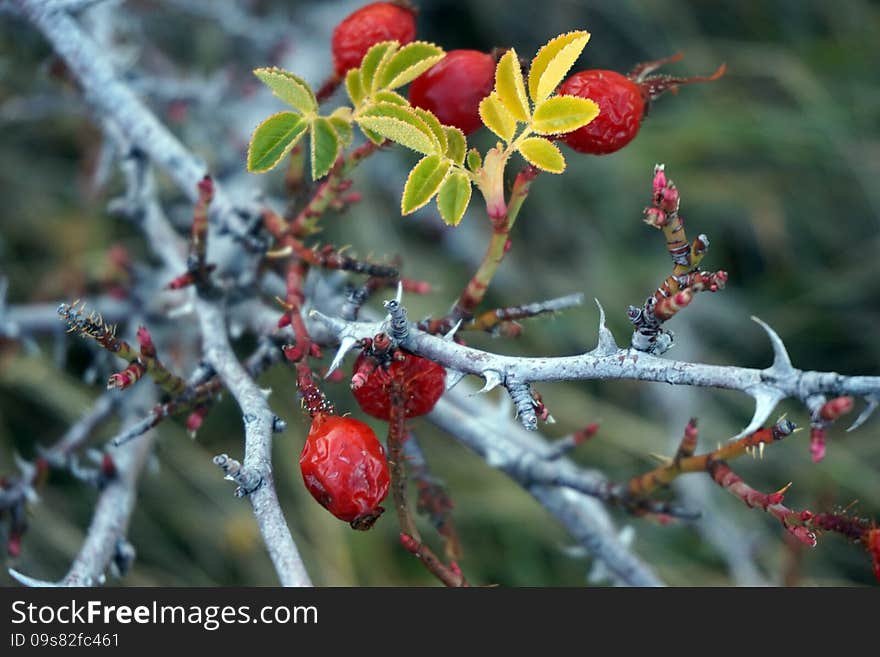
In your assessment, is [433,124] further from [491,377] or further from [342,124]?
[491,377]

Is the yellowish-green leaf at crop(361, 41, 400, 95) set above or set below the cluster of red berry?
above

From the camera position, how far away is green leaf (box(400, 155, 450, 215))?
140 centimetres

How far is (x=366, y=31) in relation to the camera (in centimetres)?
169

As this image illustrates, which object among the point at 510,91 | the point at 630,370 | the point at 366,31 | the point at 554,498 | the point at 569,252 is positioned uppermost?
the point at 366,31

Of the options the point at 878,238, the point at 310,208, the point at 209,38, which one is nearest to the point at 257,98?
the point at 209,38

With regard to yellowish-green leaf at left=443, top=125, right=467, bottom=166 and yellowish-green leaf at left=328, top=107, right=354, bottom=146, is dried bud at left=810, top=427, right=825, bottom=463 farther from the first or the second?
yellowish-green leaf at left=328, top=107, right=354, bottom=146

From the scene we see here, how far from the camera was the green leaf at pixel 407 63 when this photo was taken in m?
1.47

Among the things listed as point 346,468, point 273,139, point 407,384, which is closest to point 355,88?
point 273,139

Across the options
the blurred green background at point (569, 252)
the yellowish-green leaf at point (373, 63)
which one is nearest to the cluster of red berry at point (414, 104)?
the yellowish-green leaf at point (373, 63)

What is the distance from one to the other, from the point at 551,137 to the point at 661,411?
216 cm

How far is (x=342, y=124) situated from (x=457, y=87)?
23 cm

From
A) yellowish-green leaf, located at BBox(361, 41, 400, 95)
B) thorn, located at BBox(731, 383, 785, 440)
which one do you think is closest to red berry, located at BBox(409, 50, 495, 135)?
yellowish-green leaf, located at BBox(361, 41, 400, 95)

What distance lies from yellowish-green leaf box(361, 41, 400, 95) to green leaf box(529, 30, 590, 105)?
0.26m
